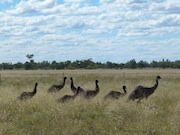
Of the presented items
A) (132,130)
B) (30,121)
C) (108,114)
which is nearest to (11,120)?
(30,121)

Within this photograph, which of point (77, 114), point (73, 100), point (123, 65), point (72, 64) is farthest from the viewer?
point (123, 65)

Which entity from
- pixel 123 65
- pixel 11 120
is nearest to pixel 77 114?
pixel 11 120

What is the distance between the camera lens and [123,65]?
125438mm

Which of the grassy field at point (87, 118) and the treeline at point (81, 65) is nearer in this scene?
the grassy field at point (87, 118)

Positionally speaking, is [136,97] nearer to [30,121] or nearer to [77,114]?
[77,114]

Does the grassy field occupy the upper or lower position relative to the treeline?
lower

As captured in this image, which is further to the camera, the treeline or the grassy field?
the treeline

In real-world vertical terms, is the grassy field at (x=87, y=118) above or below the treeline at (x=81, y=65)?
below

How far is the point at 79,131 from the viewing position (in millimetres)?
11148

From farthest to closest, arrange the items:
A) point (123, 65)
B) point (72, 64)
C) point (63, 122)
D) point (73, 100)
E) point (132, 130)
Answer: point (123, 65) < point (72, 64) < point (73, 100) < point (63, 122) < point (132, 130)

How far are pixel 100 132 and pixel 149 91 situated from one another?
5.41 meters

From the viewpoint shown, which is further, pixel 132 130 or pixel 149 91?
pixel 149 91

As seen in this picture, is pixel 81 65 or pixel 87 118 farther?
pixel 81 65

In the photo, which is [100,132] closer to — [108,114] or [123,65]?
[108,114]
